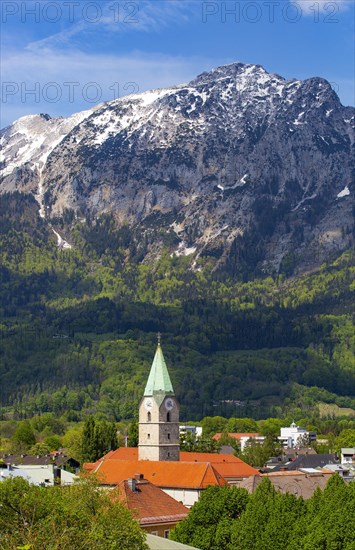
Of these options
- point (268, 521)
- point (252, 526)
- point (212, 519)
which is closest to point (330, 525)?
point (268, 521)

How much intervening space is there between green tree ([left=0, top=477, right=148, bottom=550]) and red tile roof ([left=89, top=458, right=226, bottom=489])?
1872 inches

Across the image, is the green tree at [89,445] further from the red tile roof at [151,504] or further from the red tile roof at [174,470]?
the red tile roof at [151,504]

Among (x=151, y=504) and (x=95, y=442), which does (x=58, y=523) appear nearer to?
(x=151, y=504)

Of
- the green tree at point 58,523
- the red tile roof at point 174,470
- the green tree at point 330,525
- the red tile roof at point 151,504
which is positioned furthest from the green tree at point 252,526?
the red tile roof at point 174,470

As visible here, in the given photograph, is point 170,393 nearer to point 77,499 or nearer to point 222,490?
point 222,490

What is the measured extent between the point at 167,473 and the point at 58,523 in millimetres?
63703

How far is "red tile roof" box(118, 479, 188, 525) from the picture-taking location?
107625 mm

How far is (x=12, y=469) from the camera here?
130m

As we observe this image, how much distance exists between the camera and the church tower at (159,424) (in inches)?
5773

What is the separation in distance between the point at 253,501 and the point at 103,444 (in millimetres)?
86909

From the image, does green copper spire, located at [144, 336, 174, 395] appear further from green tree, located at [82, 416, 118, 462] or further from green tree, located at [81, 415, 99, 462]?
green tree, located at [81, 415, 99, 462]

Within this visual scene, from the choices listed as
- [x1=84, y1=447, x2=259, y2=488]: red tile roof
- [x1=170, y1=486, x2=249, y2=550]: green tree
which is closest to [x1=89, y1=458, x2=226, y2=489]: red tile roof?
[x1=84, y1=447, x2=259, y2=488]: red tile roof

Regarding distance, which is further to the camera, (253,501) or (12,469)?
(12,469)

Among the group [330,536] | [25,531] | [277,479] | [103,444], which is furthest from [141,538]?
[103,444]
